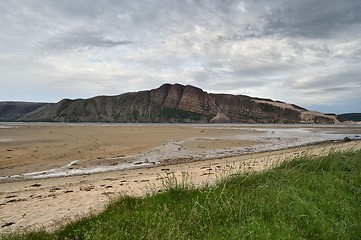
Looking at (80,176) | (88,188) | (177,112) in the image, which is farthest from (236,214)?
(177,112)

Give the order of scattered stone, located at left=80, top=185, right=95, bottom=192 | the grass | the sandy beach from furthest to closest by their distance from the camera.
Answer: scattered stone, located at left=80, top=185, right=95, bottom=192 → the sandy beach → the grass

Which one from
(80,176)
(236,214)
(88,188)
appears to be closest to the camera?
(236,214)

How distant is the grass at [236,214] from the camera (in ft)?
15.2

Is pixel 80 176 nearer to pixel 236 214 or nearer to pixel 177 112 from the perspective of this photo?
pixel 236 214

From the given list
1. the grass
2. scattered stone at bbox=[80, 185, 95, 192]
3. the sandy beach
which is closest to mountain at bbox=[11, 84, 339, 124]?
the sandy beach

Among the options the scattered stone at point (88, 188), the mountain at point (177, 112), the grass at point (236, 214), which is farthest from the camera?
the mountain at point (177, 112)

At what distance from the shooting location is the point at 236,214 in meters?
5.32

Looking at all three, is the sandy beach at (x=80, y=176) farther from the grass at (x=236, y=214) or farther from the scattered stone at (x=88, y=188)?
the grass at (x=236, y=214)

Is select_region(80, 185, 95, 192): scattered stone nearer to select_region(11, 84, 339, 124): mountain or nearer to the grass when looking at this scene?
the grass

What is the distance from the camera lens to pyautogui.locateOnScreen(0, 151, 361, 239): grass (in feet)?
15.2

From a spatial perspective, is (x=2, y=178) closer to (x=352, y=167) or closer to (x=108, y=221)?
(x=108, y=221)

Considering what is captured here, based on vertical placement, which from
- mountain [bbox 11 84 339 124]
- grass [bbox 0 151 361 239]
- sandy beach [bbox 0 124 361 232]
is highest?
mountain [bbox 11 84 339 124]

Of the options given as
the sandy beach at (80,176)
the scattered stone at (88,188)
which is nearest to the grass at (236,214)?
the sandy beach at (80,176)

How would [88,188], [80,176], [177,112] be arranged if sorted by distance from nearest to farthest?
[88,188]
[80,176]
[177,112]
